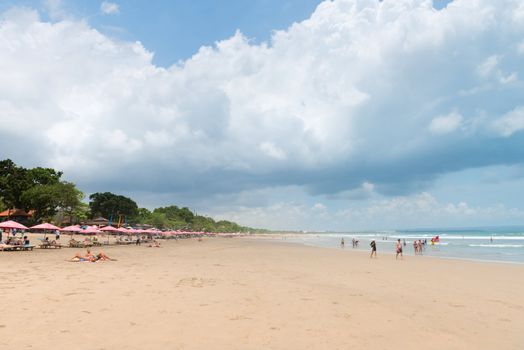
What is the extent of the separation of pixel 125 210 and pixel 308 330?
124748mm

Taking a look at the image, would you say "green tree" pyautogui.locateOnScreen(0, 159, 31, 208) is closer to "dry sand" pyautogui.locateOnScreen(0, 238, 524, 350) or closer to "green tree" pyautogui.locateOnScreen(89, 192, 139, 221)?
"green tree" pyautogui.locateOnScreen(89, 192, 139, 221)

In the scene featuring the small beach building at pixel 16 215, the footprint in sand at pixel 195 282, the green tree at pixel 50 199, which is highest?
the green tree at pixel 50 199

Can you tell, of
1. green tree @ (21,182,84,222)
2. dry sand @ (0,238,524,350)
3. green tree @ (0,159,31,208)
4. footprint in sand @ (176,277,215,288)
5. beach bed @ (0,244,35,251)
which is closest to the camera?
dry sand @ (0,238,524,350)

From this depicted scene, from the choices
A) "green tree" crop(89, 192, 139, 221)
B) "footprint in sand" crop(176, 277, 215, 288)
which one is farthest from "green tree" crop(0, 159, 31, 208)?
"footprint in sand" crop(176, 277, 215, 288)

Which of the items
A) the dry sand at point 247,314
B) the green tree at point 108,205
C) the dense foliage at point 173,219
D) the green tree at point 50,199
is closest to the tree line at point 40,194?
the green tree at point 50,199

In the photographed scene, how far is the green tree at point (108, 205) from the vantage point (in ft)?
389

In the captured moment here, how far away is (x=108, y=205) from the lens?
118 metres

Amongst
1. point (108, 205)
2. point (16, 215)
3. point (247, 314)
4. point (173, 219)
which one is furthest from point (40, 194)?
point (173, 219)

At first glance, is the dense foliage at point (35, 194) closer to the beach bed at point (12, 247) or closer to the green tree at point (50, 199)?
the green tree at point (50, 199)

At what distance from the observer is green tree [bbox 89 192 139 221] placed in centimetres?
11856

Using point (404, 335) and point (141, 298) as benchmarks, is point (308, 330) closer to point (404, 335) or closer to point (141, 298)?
point (404, 335)

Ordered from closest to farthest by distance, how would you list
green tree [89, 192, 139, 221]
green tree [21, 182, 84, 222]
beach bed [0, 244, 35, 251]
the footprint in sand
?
the footprint in sand → beach bed [0, 244, 35, 251] → green tree [21, 182, 84, 222] → green tree [89, 192, 139, 221]

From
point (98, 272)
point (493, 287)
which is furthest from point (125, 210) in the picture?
point (493, 287)

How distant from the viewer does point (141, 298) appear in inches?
421
